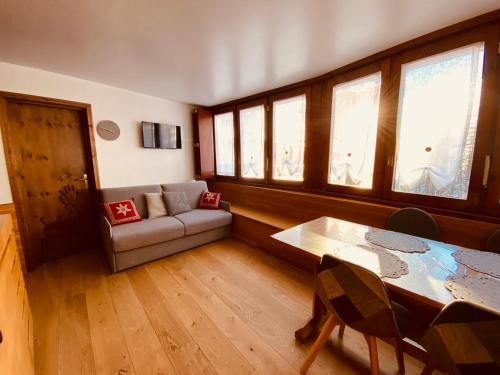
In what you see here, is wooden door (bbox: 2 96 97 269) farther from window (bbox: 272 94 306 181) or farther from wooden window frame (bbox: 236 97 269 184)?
window (bbox: 272 94 306 181)

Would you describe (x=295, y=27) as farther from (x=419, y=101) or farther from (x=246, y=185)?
(x=246, y=185)

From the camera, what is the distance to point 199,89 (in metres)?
3.02

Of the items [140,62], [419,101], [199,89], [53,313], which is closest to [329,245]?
[419,101]

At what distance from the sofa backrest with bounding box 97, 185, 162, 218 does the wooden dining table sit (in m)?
2.31

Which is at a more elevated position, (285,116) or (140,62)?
(140,62)

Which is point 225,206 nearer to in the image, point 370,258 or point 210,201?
point 210,201

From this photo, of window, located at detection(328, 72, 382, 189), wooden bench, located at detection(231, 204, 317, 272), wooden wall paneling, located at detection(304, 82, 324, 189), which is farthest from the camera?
wooden wall paneling, located at detection(304, 82, 324, 189)

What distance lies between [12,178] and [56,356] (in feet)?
6.46

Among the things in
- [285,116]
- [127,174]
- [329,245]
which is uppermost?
[285,116]

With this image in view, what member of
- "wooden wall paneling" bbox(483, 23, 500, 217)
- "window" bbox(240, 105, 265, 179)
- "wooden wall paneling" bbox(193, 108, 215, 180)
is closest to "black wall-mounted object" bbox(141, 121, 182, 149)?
"wooden wall paneling" bbox(193, 108, 215, 180)

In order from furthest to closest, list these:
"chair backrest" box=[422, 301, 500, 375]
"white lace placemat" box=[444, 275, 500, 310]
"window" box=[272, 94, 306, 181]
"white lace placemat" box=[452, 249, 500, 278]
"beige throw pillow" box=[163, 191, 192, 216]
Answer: "beige throw pillow" box=[163, 191, 192, 216], "window" box=[272, 94, 306, 181], "white lace placemat" box=[452, 249, 500, 278], "white lace placemat" box=[444, 275, 500, 310], "chair backrest" box=[422, 301, 500, 375]

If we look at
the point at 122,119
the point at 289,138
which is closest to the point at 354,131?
the point at 289,138

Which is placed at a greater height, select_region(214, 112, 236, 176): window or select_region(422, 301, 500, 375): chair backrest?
select_region(214, 112, 236, 176): window

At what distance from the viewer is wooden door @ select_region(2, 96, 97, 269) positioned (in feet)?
7.44
